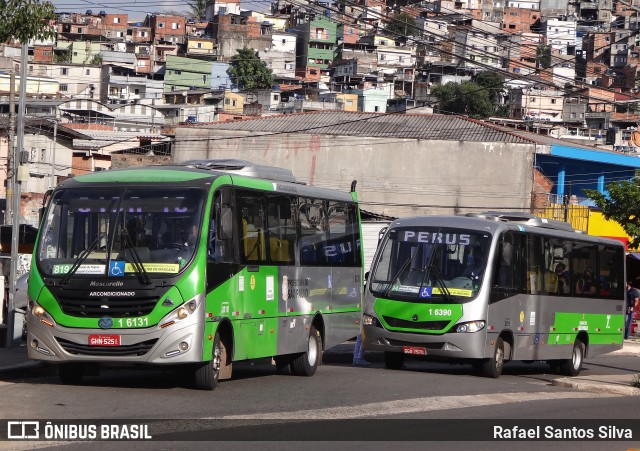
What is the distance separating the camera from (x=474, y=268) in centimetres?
1989

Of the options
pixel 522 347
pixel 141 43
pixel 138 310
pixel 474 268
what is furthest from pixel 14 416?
pixel 141 43

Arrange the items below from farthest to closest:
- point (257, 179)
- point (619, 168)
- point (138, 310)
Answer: point (619, 168)
point (257, 179)
point (138, 310)

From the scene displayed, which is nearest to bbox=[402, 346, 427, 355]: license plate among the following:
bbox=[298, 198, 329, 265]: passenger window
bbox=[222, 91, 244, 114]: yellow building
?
bbox=[298, 198, 329, 265]: passenger window

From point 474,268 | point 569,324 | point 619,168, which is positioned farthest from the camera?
point 619,168

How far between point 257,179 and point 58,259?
11.3 feet

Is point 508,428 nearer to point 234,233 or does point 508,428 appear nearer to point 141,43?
point 234,233

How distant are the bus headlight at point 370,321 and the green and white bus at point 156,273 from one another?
3775mm

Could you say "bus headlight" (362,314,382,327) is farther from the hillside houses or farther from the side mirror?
the hillside houses

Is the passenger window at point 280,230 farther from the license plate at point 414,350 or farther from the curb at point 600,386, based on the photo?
the curb at point 600,386

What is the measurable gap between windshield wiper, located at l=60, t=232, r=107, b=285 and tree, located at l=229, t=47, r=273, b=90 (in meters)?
100

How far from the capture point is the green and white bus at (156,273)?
14148mm

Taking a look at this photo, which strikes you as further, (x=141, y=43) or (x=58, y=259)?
(x=141, y=43)

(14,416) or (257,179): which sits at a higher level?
(257,179)

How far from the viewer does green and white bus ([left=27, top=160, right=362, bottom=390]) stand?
46.4ft
